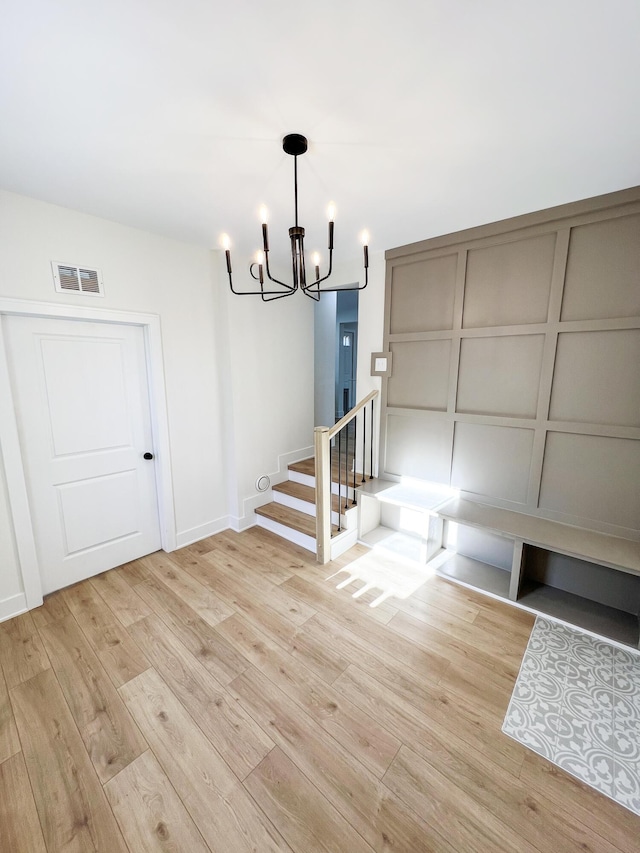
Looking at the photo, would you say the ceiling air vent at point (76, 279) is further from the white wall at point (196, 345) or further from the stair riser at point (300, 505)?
the stair riser at point (300, 505)

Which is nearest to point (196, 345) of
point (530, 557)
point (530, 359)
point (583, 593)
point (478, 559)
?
point (530, 359)

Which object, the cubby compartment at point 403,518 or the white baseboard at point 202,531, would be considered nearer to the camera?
the cubby compartment at point 403,518

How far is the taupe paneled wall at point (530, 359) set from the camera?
2115 millimetres

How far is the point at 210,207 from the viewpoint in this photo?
2.22 meters

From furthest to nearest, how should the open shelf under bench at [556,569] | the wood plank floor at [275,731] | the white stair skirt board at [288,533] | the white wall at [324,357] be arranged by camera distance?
the white wall at [324,357] < the white stair skirt board at [288,533] < the open shelf under bench at [556,569] < the wood plank floor at [275,731]

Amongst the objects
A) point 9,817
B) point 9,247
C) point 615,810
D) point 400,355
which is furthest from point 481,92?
point 9,817

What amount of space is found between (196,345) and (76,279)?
0.97 meters

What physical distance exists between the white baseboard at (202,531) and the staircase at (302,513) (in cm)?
36

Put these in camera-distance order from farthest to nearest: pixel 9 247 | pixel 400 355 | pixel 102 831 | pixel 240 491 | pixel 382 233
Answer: pixel 240 491
pixel 400 355
pixel 382 233
pixel 9 247
pixel 102 831

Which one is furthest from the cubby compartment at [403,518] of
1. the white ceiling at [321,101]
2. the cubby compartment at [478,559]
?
the white ceiling at [321,101]

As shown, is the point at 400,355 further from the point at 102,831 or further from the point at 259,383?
the point at 102,831

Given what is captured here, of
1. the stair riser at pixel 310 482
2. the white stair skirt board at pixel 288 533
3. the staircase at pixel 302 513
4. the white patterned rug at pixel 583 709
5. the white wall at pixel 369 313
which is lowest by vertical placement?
the white patterned rug at pixel 583 709

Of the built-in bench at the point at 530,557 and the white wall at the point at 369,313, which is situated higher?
the white wall at the point at 369,313

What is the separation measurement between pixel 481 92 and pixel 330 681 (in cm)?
279
